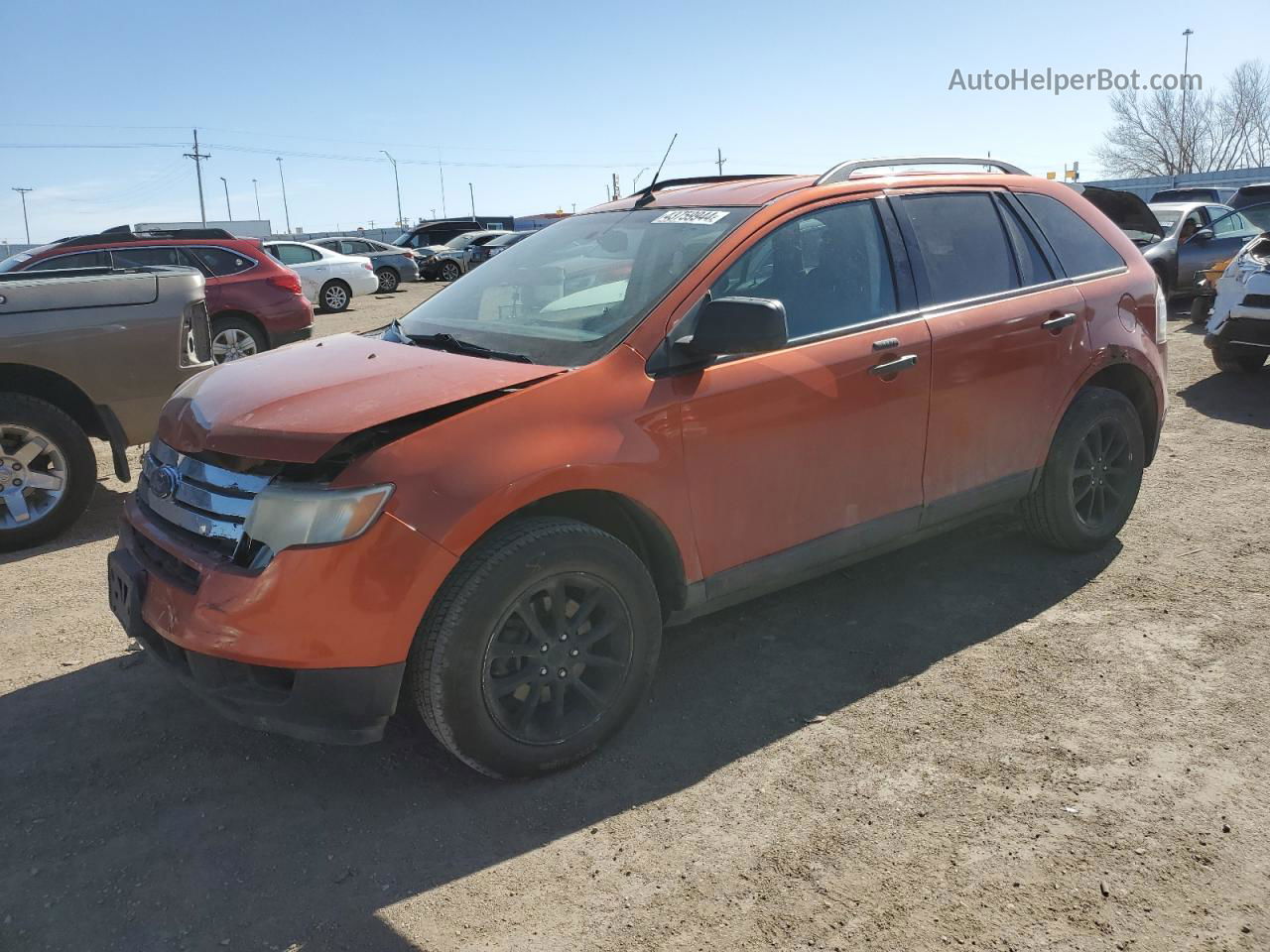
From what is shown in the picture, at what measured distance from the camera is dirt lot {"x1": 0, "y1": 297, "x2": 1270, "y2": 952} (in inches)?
99.2

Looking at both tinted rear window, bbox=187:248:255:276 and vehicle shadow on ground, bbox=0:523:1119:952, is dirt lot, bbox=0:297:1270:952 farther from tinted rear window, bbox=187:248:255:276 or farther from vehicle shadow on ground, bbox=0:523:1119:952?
tinted rear window, bbox=187:248:255:276

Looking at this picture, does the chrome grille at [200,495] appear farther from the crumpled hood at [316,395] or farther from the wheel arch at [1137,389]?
the wheel arch at [1137,389]

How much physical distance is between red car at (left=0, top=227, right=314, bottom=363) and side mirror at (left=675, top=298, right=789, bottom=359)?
874 cm

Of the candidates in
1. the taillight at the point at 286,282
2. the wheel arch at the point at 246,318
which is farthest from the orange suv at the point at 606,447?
the taillight at the point at 286,282

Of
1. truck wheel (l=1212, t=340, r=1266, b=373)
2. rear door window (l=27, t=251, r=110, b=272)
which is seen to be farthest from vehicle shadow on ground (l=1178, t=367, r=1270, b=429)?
rear door window (l=27, t=251, r=110, b=272)

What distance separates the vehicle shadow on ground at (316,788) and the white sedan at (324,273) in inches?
724

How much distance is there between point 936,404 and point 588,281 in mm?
1464

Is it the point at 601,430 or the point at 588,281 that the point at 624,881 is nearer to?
the point at 601,430

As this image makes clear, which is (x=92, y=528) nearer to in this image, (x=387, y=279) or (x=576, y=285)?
(x=576, y=285)

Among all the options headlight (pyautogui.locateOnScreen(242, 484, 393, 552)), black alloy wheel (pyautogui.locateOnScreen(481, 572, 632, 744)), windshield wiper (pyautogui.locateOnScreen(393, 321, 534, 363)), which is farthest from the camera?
windshield wiper (pyautogui.locateOnScreen(393, 321, 534, 363))

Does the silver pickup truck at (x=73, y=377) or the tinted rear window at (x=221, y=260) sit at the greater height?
the tinted rear window at (x=221, y=260)

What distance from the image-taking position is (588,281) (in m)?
3.76

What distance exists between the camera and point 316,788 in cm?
315

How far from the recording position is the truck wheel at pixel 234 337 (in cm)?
1090
